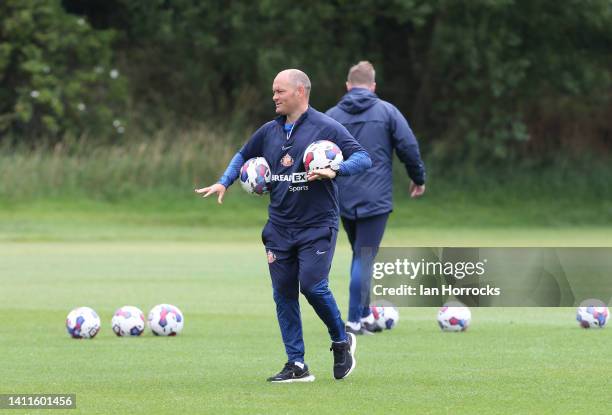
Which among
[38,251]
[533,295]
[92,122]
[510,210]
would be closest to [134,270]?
[38,251]

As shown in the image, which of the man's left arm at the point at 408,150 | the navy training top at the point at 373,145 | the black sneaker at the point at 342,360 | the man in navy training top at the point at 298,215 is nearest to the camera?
the man in navy training top at the point at 298,215

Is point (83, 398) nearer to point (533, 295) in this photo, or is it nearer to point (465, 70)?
point (533, 295)

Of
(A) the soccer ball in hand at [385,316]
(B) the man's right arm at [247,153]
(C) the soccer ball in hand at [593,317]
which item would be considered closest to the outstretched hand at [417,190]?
(A) the soccer ball in hand at [385,316]

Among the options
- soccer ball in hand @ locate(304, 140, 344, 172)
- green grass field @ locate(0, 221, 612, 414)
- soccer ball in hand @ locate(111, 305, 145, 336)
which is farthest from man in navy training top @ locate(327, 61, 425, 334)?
soccer ball in hand @ locate(304, 140, 344, 172)

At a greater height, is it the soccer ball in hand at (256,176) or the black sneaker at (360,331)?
the soccer ball in hand at (256,176)

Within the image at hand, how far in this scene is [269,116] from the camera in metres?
39.7

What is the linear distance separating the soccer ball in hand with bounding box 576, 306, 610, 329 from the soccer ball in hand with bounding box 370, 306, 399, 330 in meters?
1.71

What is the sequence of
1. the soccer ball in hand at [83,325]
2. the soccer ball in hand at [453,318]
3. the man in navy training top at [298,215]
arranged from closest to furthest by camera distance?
1. the man in navy training top at [298,215]
2. the soccer ball in hand at [83,325]
3. the soccer ball in hand at [453,318]

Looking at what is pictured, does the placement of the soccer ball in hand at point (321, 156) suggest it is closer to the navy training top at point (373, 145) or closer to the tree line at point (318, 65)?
the navy training top at point (373, 145)

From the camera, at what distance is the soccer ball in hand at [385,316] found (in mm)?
12898

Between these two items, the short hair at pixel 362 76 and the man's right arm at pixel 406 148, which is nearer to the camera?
the man's right arm at pixel 406 148

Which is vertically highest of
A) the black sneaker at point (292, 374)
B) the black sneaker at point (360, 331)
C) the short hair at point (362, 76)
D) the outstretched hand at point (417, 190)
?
the short hair at point (362, 76)

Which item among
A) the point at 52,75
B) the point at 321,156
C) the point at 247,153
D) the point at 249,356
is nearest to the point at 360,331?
the point at 249,356

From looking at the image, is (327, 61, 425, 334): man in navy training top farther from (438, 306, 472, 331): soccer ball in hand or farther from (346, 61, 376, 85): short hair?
(438, 306, 472, 331): soccer ball in hand
